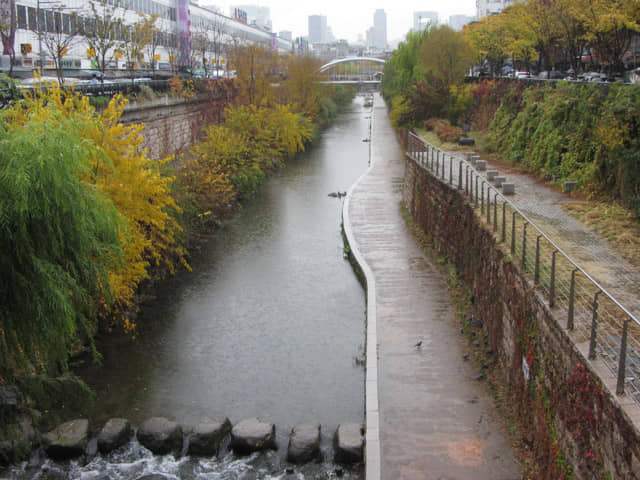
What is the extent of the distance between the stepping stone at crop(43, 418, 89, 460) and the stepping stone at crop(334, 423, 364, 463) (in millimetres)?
4558

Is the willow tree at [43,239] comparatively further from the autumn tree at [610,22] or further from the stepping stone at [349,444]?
→ the autumn tree at [610,22]

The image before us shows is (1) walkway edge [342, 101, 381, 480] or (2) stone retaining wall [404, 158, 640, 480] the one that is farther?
(1) walkway edge [342, 101, 381, 480]

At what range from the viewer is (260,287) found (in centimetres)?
1995

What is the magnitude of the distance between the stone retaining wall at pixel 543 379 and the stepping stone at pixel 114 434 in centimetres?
689

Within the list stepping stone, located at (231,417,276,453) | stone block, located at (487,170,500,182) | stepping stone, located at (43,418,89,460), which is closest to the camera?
stepping stone, located at (43,418,89,460)

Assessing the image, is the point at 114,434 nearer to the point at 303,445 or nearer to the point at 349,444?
the point at 303,445

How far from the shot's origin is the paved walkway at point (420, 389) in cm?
949

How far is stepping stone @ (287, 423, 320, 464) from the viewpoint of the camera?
36.9 ft

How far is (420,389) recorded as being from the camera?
11.6 m

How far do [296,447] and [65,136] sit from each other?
642 cm

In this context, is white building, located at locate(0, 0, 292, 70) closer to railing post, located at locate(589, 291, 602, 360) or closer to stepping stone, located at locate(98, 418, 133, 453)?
stepping stone, located at locate(98, 418, 133, 453)

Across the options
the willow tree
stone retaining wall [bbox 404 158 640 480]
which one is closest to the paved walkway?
stone retaining wall [bbox 404 158 640 480]

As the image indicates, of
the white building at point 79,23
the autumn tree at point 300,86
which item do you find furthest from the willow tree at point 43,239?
the autumn tree at point 300,86

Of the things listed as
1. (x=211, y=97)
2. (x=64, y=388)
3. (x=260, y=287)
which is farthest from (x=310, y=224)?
(x=211, y=97)
